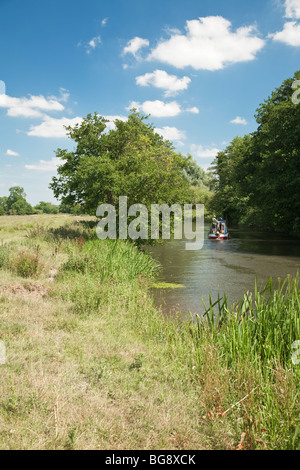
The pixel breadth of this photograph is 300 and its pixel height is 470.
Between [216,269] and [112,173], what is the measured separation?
7.71 metres

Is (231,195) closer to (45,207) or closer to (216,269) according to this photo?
(216,269)

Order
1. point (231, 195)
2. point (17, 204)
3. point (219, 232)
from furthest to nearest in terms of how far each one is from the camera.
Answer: point (17, 204) → point (231, 195) → point (219, 232)

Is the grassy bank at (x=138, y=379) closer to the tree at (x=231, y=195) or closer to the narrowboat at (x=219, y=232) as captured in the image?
the narrowboat at (x=219, y=232)

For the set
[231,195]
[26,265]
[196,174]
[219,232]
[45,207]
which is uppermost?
[196,174]

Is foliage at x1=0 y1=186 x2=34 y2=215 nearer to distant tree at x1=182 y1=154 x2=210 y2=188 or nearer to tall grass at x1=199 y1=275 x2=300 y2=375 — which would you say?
distant tree at x1=182 y1=154 x2=210 y2=188

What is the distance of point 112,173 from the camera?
18.1 meters

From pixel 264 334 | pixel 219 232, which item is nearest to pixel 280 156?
pixel 219 232

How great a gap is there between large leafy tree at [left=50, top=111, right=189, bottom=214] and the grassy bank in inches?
459

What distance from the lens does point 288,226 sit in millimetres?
32531

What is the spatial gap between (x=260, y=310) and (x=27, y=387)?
3842 millimetres

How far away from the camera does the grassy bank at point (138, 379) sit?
3.17 meters

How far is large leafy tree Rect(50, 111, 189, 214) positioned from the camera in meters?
18.3
